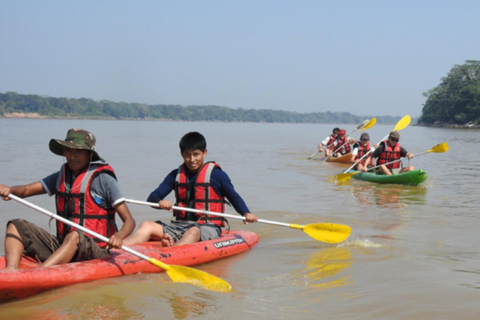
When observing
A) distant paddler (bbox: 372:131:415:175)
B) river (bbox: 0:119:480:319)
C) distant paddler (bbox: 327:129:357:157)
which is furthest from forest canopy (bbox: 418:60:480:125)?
river (bbox: 0:119:480:319)

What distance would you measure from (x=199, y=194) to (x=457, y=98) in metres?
76.6

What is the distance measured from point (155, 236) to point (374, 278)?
185 cm

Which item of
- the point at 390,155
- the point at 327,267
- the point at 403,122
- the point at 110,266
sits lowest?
the point at 327,267

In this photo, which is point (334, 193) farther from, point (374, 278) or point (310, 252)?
point (374, 278)

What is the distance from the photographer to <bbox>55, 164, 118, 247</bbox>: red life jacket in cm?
423

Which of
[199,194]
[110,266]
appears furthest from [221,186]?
[110,266]

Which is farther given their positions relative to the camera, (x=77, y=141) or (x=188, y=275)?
(x=188, y=275)

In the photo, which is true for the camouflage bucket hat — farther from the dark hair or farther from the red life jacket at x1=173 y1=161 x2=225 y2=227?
the red life jacket at x1=173 y1=161 x2=225 y2=227

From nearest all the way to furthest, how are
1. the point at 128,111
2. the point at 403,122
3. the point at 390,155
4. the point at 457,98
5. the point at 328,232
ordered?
the point at 328,232 → the point at 390,155 → the point at 403,122 → the point at 457,98 → the point at 128,111

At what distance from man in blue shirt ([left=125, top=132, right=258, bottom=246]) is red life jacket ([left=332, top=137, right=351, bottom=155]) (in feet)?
41.1

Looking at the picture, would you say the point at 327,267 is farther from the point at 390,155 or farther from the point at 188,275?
the point at 390,155

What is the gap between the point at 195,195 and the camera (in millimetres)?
5355

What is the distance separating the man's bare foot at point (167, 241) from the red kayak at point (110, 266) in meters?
0.05

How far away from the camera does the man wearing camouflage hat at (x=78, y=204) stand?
4160 millimetres
